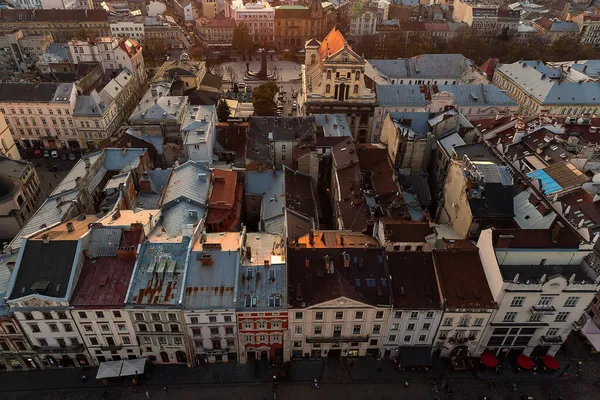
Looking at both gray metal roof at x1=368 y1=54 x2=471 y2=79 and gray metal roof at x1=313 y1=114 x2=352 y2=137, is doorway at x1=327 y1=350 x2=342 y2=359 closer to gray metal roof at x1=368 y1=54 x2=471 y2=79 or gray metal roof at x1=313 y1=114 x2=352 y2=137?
gray metal roof at x1=313 y1=114 x2=352 y2=137

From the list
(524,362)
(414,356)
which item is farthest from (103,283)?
(524,362)

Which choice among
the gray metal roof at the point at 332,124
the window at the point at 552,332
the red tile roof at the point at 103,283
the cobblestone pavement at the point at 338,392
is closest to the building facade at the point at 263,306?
the cobblestone pavement at the point at 338,392

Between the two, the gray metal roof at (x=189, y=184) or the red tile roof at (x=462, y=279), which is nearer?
the red tile roof at (x=462, y=279)

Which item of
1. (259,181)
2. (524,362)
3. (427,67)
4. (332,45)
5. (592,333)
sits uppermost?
(332,45)

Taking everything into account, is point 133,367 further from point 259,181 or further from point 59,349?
point 259,181

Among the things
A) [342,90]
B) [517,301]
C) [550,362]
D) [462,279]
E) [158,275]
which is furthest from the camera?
[342,90]

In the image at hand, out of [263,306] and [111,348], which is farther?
[111,348]

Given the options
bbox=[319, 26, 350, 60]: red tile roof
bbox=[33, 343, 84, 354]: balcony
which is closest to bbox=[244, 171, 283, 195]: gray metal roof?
bbox=[33, 343, 84, 354]: balcony

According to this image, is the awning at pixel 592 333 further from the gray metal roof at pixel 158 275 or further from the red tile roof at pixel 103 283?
the red tile roof at pixel 103 283
